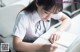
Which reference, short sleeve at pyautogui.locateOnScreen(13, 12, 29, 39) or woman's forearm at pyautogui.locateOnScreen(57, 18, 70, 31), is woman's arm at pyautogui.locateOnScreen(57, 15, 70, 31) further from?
short sleeve at pyautogui.locateOnScreen(13, 12, 29, 39)

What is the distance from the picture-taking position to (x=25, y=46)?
62 centimetres

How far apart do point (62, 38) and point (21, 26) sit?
185mm

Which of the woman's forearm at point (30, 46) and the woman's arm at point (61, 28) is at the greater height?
the woman's arm at point (61, 28)

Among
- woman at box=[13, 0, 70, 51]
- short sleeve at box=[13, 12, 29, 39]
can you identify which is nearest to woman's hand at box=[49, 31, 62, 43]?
woman at box=[13, 0, 70, 51]

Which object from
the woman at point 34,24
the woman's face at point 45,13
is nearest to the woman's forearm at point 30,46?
the woman at point 34,24

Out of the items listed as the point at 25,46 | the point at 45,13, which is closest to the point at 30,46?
the point at 25,46

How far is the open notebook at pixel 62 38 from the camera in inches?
25.1

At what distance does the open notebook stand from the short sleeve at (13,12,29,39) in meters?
0.07

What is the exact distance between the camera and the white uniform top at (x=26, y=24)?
0.61 metres

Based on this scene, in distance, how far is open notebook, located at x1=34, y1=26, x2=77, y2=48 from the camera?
64 centimetres

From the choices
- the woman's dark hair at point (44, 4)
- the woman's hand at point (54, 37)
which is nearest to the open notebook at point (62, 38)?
the woman's hand at point (54, 37)

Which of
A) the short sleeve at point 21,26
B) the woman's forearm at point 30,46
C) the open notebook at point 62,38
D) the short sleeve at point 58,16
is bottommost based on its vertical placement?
the woman's forearm at point 30,46

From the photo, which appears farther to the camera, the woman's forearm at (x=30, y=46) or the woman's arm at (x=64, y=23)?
Answer: the woman's arm at (x=64, y=23)

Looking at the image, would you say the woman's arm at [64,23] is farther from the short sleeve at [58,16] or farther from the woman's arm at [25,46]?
the woman's arm at [25,46]
